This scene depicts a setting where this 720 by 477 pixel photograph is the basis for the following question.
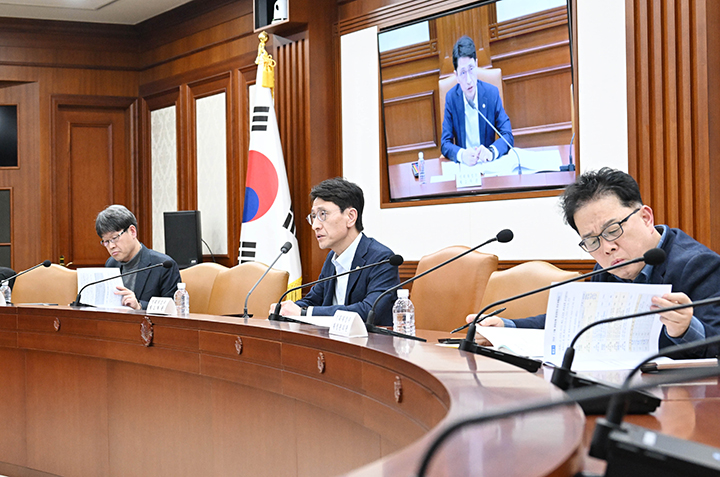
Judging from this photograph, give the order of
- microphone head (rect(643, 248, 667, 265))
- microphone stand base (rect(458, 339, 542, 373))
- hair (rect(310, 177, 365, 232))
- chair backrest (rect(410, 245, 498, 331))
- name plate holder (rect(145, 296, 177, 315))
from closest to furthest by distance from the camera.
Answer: microphone stand base (rect(458, 339, 542, 373)) < microphone head (rect(643, 248, 667, 265)) < name plate holder (rect(145, 296, 177, 315)) < chair backrest (rect(410, 245, 498, 331)) < hair (rect(310, 177, 365, 232))

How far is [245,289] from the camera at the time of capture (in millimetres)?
3645

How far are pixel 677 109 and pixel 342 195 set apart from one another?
155 cm

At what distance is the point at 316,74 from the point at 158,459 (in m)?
3.02

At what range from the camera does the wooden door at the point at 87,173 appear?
21.8 feet

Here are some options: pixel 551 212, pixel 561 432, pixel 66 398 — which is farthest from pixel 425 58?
pixel 561 432

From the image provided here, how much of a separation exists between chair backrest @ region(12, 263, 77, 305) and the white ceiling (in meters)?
2.60

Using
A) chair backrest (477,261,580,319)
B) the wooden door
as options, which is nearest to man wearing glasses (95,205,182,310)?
chair backrest (477,261,580,319)

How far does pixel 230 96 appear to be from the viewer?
19.5ft

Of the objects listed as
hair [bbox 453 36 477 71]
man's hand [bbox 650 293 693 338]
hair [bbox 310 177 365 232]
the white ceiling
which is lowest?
man's hand [bbox 650 293 693 338]

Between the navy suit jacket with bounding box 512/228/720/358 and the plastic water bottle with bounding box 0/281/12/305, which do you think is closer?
the navy suit jacket with bounding box 512/228/720/358

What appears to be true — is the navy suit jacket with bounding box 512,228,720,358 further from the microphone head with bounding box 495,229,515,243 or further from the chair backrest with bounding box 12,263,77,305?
the chair backrest with bounding box 12,263,77,305

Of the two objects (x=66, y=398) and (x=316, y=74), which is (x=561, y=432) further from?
(x=316, y=74)

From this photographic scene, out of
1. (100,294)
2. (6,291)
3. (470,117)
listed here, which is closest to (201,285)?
(100,294)

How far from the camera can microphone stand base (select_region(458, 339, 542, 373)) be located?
1559mm
